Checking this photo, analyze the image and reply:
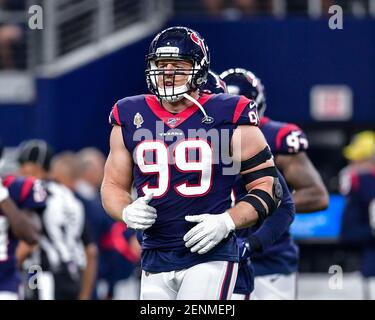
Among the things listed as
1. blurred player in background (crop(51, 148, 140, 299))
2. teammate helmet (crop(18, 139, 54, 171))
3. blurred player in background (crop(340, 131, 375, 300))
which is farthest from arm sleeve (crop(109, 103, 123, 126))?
blurred player in background (crop(340, 131, 375, 300))

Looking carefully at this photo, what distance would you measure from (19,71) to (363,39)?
410 cm

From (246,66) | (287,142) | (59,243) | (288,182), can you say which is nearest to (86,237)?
(59,243)

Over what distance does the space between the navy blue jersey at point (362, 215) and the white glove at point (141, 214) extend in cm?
639

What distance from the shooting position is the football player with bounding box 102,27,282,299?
18.7ft

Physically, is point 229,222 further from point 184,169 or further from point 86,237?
point 86,237

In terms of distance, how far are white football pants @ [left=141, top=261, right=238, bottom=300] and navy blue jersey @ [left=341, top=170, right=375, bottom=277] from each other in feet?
20.1

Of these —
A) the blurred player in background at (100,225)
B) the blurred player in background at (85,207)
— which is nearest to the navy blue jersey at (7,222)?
the blurred player in background at (85,207)

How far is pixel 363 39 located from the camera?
15336 millimetres

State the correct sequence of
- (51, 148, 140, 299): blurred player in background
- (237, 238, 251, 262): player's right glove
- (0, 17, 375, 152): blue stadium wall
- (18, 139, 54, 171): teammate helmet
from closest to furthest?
(237, 238, 251, 262): player's right glove
(18, 139, 54, 171): teammate helmet
(51, 148, 140, 299): blurred player in background
(0, 17, 375, 152): blue stadium wall

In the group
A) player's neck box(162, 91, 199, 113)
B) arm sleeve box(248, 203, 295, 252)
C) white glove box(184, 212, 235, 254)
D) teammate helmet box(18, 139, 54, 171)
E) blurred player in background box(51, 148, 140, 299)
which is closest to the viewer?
white glove box(184, 212, 235, 254)

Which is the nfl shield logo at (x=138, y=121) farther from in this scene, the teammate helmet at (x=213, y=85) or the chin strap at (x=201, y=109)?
the teammate helmet at (x=213, y=85)

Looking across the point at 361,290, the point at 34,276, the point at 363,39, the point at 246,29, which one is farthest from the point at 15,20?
the point at 34,276

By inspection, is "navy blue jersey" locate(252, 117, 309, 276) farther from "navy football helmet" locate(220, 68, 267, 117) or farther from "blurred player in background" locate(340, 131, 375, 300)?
"blurred player in background" locate(340, 131, 375, 300)

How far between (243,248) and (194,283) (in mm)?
648
